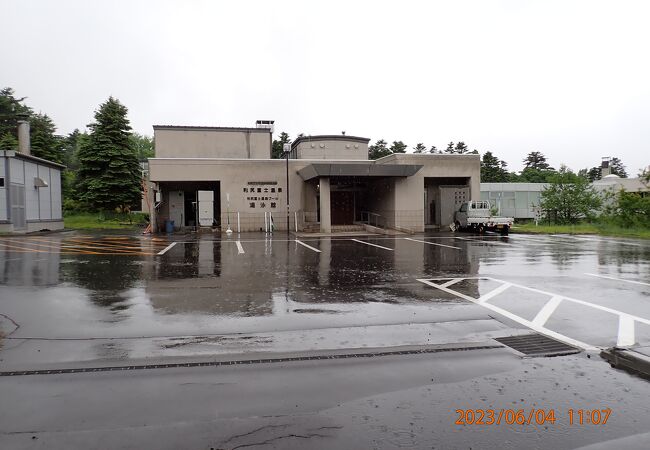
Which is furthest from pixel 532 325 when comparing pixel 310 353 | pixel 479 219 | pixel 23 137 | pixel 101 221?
pixel 101 221

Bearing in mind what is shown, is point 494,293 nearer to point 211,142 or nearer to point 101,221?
point 211,142

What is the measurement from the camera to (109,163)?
38625 mm

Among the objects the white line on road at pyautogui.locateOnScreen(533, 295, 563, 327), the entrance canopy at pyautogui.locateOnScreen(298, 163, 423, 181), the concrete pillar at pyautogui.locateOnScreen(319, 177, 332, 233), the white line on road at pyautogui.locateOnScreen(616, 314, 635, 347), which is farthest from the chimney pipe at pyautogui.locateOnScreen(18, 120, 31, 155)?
the white line on road at pyautogui.locateOnScreen(616, 314, 635, 347)

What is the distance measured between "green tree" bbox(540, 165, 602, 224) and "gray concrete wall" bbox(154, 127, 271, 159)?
22.3 metres

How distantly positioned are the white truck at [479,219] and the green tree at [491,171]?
37.4 meters

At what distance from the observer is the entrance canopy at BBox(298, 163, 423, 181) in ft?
86.7

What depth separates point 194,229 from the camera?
31.0 metres

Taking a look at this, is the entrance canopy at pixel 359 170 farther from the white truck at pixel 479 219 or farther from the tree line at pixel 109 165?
the tree line at pixel 109 165

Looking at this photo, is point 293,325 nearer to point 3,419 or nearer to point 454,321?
point 454,321

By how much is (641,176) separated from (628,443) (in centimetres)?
3163

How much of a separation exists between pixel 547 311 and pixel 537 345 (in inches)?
84.3

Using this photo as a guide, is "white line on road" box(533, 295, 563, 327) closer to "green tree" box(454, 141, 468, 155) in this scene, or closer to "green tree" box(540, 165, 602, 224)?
"green tree" box(540, 165, 602, 224)

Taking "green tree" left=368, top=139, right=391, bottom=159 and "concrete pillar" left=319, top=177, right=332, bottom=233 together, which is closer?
"concrete pillar" left=319, top=177, right=332, bottom=233

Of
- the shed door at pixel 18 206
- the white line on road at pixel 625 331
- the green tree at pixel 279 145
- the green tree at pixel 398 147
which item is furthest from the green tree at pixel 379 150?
the white line on road at pixel 625 331
